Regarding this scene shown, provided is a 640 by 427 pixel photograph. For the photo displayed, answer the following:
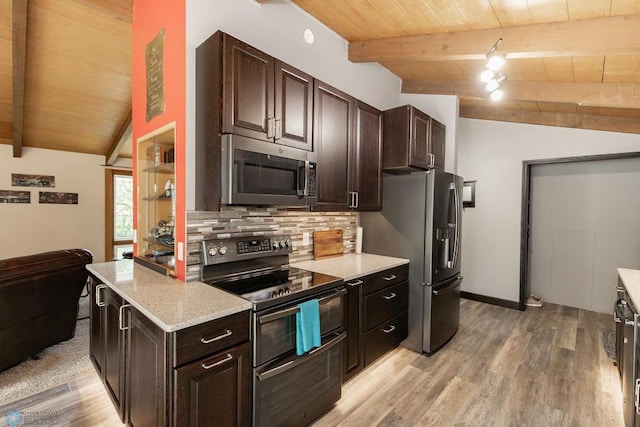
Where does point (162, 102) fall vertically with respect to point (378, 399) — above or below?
above

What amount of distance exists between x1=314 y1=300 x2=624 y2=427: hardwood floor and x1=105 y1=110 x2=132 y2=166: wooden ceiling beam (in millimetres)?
4892

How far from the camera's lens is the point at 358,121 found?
2.79 m

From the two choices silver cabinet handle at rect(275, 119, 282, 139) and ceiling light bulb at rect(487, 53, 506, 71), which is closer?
silver cabinet handle at rect(275, 119, 282, 139)

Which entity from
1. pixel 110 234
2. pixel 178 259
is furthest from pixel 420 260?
pixel 110 234

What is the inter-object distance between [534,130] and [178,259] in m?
4.61

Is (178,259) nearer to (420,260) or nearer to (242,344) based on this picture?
(242,344)

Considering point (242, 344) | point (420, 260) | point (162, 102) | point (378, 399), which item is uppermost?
point (162, 102)

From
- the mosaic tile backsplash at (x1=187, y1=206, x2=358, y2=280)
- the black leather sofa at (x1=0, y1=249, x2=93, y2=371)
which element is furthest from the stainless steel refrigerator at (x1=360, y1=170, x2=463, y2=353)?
the black leather sofa at (x1=0, y1=249, x2=93, y2=371)

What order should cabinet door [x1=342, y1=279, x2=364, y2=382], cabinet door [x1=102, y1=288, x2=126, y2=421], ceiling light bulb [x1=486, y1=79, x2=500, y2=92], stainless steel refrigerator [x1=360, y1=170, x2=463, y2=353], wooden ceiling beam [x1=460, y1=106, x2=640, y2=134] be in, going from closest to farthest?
cabinet door [x1=102, y1=288, x2=126, y2=421] < cabinet door [x1=342, y1=279, x2=364, y2=382] < ceiling light bulb [x1=486, y1=79, x2=500, y2=92] < stainless steel refrigerator [x1=360, y1=170, x2=463, y2=353] < wooden ceiling beam [x1=460, y1=106, x2=640, y2=134]

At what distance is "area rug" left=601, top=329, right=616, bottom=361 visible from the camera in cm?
300

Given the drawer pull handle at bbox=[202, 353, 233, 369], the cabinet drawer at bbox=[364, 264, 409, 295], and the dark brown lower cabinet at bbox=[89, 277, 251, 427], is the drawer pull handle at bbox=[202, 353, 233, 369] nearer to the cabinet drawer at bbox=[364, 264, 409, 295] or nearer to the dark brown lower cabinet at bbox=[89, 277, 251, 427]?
the dark brown lower cabinet at bbox=[89, 277, 251, 427]

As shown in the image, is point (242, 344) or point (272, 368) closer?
point (242, 344)

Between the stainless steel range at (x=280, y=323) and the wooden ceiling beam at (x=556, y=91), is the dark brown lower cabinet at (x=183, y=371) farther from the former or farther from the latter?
the wooden ceiling beam at (x=556, y=91)

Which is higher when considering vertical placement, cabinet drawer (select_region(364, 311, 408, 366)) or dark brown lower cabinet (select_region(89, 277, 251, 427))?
dark brown lower cabinet (select_region(89, 277, 251, 427))
